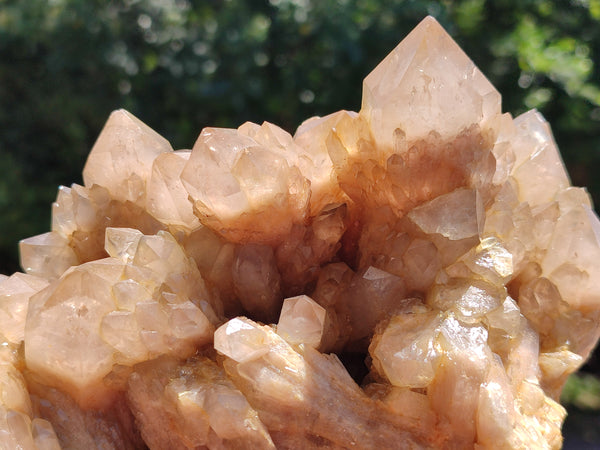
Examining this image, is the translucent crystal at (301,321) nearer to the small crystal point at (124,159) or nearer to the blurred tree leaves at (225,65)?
the small crystal point at (124,159)

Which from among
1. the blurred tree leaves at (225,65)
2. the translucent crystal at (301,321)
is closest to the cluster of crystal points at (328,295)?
the translucent crystal at (301,321)

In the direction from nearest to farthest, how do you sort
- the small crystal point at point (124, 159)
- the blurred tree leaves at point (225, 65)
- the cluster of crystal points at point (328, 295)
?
1. the cluster of crystal points at point (328, 295)
2. the small crystal point at point (124, 159)
3. the blurred tree leaves at point (225, 65)

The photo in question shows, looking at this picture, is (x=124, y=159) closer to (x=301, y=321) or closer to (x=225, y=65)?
(x=301, y=321)

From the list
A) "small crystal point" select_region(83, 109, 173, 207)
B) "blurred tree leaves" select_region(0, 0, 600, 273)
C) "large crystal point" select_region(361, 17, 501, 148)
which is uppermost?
"large crystal point" select_region(361, 17, 501, 148)

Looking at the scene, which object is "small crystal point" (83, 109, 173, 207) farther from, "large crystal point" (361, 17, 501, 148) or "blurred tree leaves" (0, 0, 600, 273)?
"blurred tree leaves" (0, 0, 600, 273)

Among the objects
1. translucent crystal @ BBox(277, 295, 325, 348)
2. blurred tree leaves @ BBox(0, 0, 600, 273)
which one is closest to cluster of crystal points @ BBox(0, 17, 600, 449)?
translucent crystal @ BBox(277, 295, 325, 348)

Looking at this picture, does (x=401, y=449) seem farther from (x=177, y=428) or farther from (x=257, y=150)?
(x=257, y=150)
